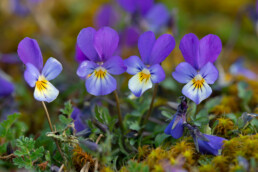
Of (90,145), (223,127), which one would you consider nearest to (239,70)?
(223,127)

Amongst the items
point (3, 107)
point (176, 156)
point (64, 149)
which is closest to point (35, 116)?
point (3, 107)

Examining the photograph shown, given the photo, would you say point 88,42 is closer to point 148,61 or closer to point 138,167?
point 148,61

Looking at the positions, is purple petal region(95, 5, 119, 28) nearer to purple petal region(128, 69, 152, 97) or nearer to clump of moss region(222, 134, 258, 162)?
purple petal region(128, 69, 152, 97)

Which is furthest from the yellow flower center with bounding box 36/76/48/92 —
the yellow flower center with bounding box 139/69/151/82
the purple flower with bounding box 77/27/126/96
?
the yellow flower center with bounding box 139/69/151/82

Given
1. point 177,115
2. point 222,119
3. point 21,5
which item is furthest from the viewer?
point 21,5

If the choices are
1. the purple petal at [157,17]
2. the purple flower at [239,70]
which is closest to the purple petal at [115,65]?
the purple flower at [239,70]

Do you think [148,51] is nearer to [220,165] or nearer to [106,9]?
[220,165]

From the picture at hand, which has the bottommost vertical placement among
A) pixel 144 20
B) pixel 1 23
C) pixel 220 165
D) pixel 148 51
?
pixel 220 165
